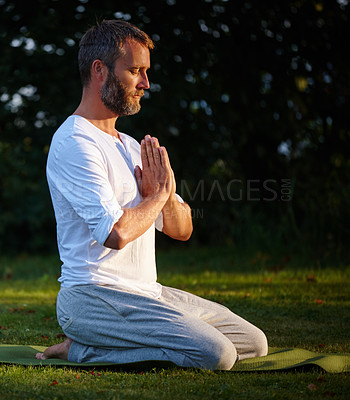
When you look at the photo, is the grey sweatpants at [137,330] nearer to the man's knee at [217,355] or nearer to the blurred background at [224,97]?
the man's knee at [217,355]

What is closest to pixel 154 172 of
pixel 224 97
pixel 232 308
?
pixel 232 308

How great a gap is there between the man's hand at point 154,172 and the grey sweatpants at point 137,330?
541mm

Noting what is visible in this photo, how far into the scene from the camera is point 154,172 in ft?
9.82

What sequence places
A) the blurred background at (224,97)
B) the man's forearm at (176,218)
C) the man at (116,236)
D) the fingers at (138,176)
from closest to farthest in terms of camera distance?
the man at (116,236), the fingers at (138,176), the man's forearm at (176,218), the blurred background at (224,97)

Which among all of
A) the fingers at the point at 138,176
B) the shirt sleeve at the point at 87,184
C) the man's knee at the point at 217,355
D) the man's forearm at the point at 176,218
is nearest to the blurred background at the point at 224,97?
the man's forearm at the point at 176,218

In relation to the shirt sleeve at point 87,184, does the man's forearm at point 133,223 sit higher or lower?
lower

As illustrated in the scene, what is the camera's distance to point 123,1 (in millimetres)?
7691

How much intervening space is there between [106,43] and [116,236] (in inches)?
42.0

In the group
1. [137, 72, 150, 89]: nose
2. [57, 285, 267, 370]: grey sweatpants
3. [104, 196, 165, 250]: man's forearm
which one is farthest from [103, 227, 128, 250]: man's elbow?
[137, 72, 150, 89]: nose

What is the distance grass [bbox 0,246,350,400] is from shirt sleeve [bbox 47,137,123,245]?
2.25ft

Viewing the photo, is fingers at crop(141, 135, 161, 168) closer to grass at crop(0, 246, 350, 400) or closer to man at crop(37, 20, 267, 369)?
man at crop(37, 20, 267, 369)

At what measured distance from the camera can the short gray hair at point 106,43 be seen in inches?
119

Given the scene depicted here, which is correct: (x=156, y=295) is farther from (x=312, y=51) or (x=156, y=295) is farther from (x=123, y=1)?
(x=312, y=51)

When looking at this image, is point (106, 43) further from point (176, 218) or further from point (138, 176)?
point (176, 218)
